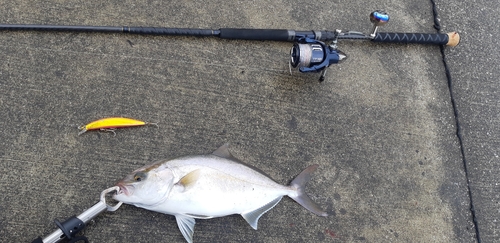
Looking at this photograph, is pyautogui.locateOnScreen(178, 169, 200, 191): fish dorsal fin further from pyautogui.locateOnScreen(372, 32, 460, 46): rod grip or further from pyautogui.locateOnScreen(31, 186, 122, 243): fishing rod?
pyautogui.locateOnScreen(372, 32, 460, 46): rod grip

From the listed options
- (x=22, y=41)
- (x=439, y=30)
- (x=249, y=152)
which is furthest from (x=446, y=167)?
(x=22, y=41)

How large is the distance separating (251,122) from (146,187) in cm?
91

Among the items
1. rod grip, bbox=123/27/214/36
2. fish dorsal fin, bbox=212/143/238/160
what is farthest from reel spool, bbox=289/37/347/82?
fish dorsal fin, bbox=212/143/238/160

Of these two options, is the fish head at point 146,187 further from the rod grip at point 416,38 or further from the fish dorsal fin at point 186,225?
the rod grip at point 416,38

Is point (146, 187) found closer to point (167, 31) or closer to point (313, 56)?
point (167, 31)

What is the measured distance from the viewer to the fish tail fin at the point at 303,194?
106 inches

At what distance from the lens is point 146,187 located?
7.62 ft

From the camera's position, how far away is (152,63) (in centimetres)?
301

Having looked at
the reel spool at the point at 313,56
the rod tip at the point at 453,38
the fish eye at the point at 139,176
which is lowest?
the fish eye at the point at 139,176

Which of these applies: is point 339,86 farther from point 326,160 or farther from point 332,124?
point 326,160

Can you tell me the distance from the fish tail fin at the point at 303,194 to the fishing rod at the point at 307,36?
708 mm

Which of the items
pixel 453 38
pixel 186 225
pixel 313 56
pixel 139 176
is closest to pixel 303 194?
pixel 186 225

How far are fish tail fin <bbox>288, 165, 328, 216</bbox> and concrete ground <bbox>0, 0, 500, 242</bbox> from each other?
2.7 inches

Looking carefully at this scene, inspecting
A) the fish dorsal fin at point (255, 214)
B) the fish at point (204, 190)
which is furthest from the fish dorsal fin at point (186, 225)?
the fish dorsal fin at point (255, 214)
